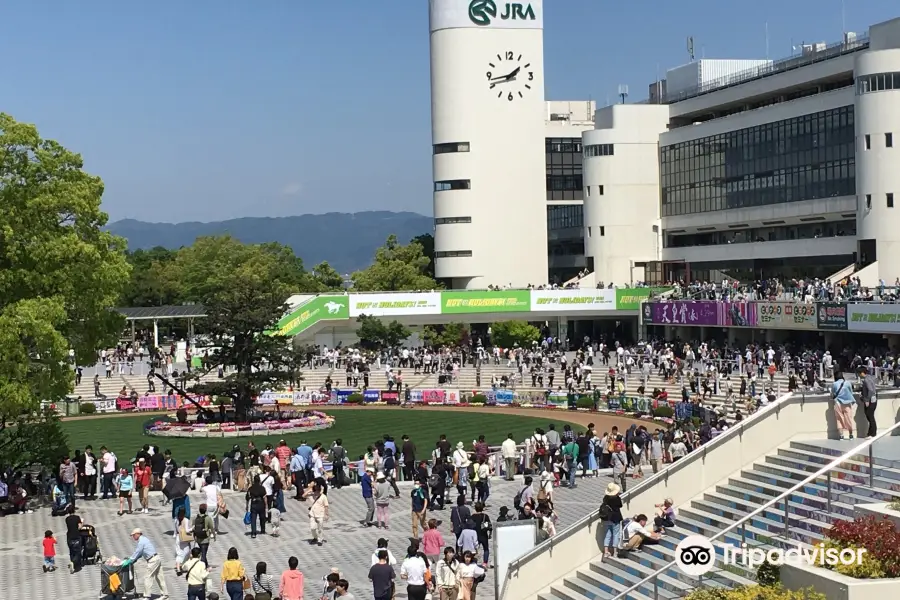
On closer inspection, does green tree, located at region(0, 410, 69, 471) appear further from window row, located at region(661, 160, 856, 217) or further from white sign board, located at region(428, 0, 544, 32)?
white sign board, located at region(428, 0, 544, 32)

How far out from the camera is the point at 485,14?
88.4 m

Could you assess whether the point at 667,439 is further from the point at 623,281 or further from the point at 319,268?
the point at 319,268

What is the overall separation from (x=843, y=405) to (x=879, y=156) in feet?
148

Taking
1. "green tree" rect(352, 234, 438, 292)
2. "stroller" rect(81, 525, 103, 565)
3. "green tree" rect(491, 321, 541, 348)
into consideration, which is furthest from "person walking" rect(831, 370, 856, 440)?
"green tree" rect(352, 234, 438, 292)

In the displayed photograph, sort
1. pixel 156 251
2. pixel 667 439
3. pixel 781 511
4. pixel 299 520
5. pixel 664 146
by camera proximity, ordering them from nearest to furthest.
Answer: pixel 781 511, pixel 299 520, pixel 667 439, pixel 664 146, pixel 156 251

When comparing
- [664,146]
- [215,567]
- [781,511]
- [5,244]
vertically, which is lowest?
[215,567]

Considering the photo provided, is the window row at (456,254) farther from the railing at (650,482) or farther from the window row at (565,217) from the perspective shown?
the railing at (650,482)

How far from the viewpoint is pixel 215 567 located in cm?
2428

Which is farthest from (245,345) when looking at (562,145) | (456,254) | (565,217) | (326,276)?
(326,276)

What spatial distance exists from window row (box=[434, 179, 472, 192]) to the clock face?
6513 millimetres

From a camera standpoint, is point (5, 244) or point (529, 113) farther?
point (529, 113)

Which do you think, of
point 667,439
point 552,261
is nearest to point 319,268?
point 552,261

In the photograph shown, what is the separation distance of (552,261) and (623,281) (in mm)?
11950

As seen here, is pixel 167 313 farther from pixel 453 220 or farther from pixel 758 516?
pixel 758 516
